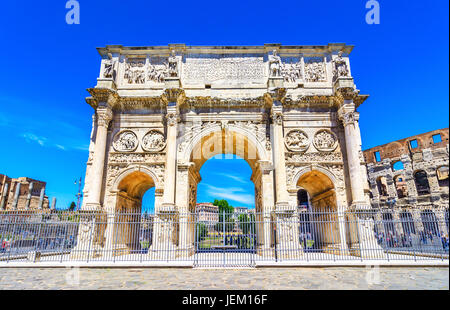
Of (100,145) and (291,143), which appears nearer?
(100,145)

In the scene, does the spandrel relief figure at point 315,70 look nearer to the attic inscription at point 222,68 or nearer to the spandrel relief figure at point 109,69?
the attic inscription at point 222,68

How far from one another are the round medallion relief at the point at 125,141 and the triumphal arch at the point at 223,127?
5cm

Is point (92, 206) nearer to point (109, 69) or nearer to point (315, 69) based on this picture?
point (109, 69)

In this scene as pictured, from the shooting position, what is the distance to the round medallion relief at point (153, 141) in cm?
1348

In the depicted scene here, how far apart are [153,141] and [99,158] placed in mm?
2589

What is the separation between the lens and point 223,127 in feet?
44.7

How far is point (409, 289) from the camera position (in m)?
5.48

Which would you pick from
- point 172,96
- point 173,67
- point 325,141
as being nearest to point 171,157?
point 172,96

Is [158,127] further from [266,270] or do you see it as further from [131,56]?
[266,270]

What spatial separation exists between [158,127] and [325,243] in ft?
33.6

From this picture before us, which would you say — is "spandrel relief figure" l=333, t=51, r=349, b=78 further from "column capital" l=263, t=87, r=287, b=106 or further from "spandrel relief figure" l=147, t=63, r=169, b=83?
"spandrel relief figure" l=147, t=63, r=169, b=83

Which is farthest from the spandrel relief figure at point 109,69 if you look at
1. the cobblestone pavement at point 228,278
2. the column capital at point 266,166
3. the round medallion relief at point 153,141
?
the cobblestone pavement at point 228,278

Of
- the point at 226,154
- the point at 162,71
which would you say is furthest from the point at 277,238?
the point at 162,71

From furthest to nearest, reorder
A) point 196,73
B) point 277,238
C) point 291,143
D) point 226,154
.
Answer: point 226,154
point 196,73
point 291,143
point 277,238
